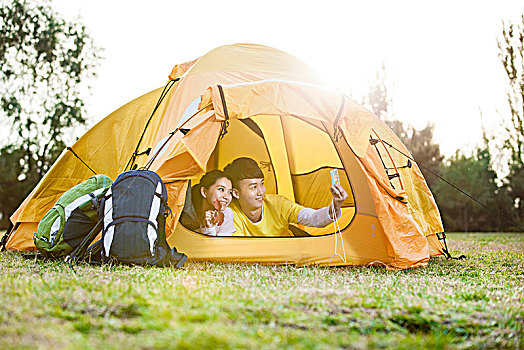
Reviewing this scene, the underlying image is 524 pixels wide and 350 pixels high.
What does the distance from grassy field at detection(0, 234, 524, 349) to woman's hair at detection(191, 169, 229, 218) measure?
1088mm

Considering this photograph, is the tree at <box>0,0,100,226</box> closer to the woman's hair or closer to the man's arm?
the woman's hair

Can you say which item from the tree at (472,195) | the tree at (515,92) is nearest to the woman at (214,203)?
the tree at (472,195)

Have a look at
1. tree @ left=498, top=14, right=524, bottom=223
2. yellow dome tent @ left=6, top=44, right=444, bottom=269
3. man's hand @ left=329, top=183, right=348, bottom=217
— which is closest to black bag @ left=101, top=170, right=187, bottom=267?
yellow dome tent @ left=6, top=44, right=444, bottom=269

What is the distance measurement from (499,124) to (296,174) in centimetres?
933

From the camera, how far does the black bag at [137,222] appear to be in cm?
258

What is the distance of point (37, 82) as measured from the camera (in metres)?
12.3

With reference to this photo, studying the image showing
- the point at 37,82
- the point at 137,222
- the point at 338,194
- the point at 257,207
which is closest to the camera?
the point at 137,222

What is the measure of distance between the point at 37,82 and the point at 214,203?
1060cm

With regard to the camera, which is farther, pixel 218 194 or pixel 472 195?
pixel 472 195

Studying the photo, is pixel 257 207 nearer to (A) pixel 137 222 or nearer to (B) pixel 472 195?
(A) pixel 137 222

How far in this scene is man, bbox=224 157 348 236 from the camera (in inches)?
145

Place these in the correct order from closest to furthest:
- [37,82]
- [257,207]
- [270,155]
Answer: [257,207] < [270,155] < [37,82]

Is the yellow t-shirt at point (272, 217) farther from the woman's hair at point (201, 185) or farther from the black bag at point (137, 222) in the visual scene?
the black bag at point (137, 222)

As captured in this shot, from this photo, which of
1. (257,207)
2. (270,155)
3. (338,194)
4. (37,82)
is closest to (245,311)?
(338,194)
